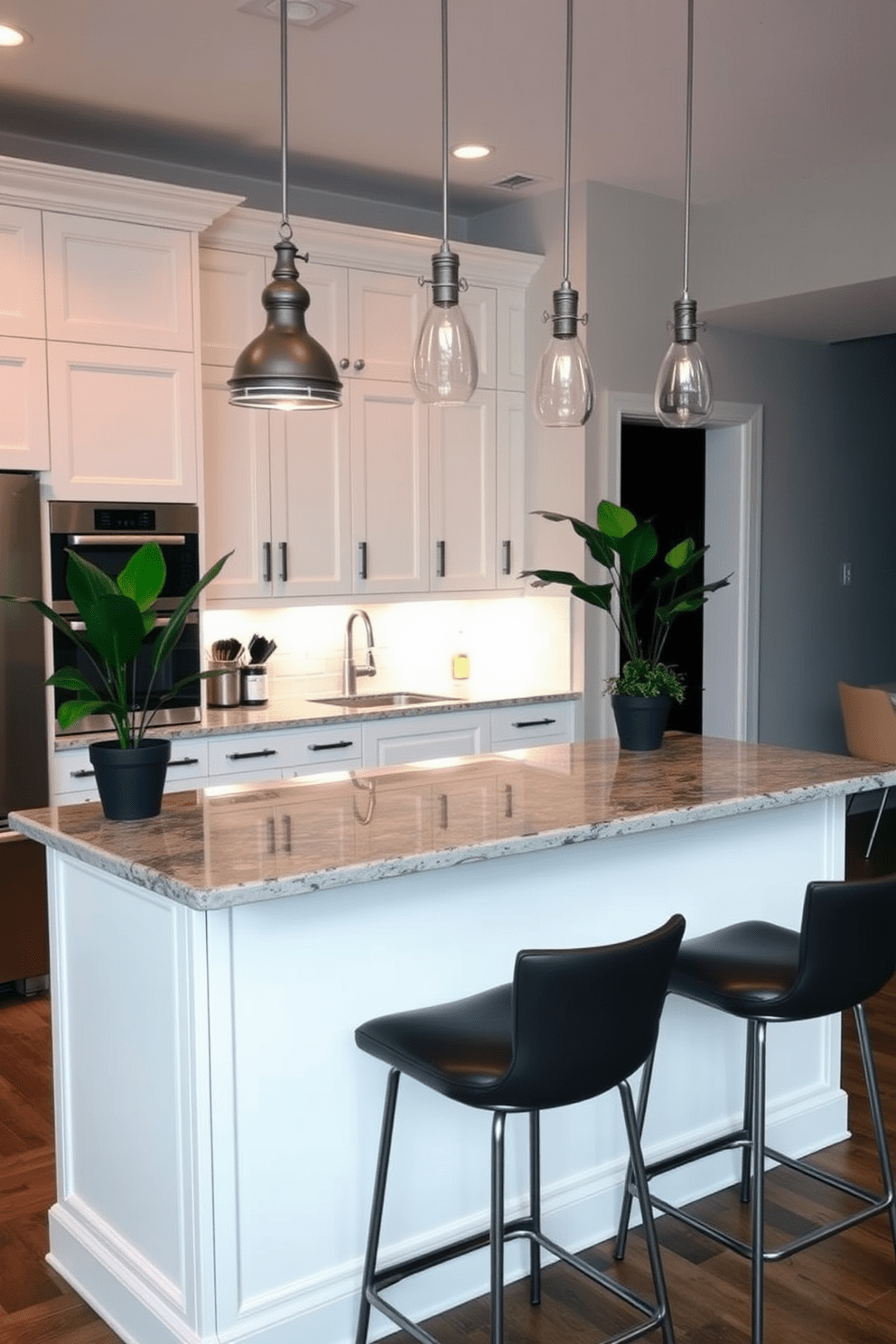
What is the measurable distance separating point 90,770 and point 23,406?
1.18 meters

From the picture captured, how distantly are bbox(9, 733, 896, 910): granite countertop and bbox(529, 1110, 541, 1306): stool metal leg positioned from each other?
1.95 feet

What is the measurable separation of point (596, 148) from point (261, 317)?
1.37 metres

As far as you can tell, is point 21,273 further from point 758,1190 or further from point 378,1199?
point 758,1190

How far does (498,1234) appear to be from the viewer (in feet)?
7.13

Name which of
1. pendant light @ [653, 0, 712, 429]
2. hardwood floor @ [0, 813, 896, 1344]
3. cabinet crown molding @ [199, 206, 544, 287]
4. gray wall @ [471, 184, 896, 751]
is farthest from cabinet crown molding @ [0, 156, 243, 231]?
hardwood floor @ [0, 813, 896, 1344]

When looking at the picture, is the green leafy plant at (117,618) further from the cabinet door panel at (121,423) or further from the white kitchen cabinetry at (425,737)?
the white kitchen cabinetry at (425,737)

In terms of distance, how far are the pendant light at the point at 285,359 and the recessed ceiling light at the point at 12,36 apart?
138 centimetres

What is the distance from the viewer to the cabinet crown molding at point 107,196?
418 centimetres

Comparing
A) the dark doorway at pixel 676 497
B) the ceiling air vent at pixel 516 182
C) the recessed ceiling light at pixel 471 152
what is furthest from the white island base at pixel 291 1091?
the dark doorway at pixel 676 497

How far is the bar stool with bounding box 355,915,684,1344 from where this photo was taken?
2070 mm

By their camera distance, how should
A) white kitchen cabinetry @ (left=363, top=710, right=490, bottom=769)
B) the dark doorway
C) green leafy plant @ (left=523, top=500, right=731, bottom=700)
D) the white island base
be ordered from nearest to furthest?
1. the white island base
2. green leafy plant @ (left=523, top=500, right=731, bottom=700)
3. white kitchen cabinetry @ (left=363, top=710, right=490, bottom=769)
4. the dark doorway

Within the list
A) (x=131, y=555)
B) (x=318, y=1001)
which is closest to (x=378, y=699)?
(x=131, y=555)

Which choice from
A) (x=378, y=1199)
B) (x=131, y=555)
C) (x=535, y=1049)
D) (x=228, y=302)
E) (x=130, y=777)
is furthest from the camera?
(x=228, y=302)

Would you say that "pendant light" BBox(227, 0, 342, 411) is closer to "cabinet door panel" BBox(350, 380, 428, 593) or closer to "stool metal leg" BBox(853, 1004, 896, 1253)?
"stool metal leg" BBox(853, 1004, 896, 1253)
